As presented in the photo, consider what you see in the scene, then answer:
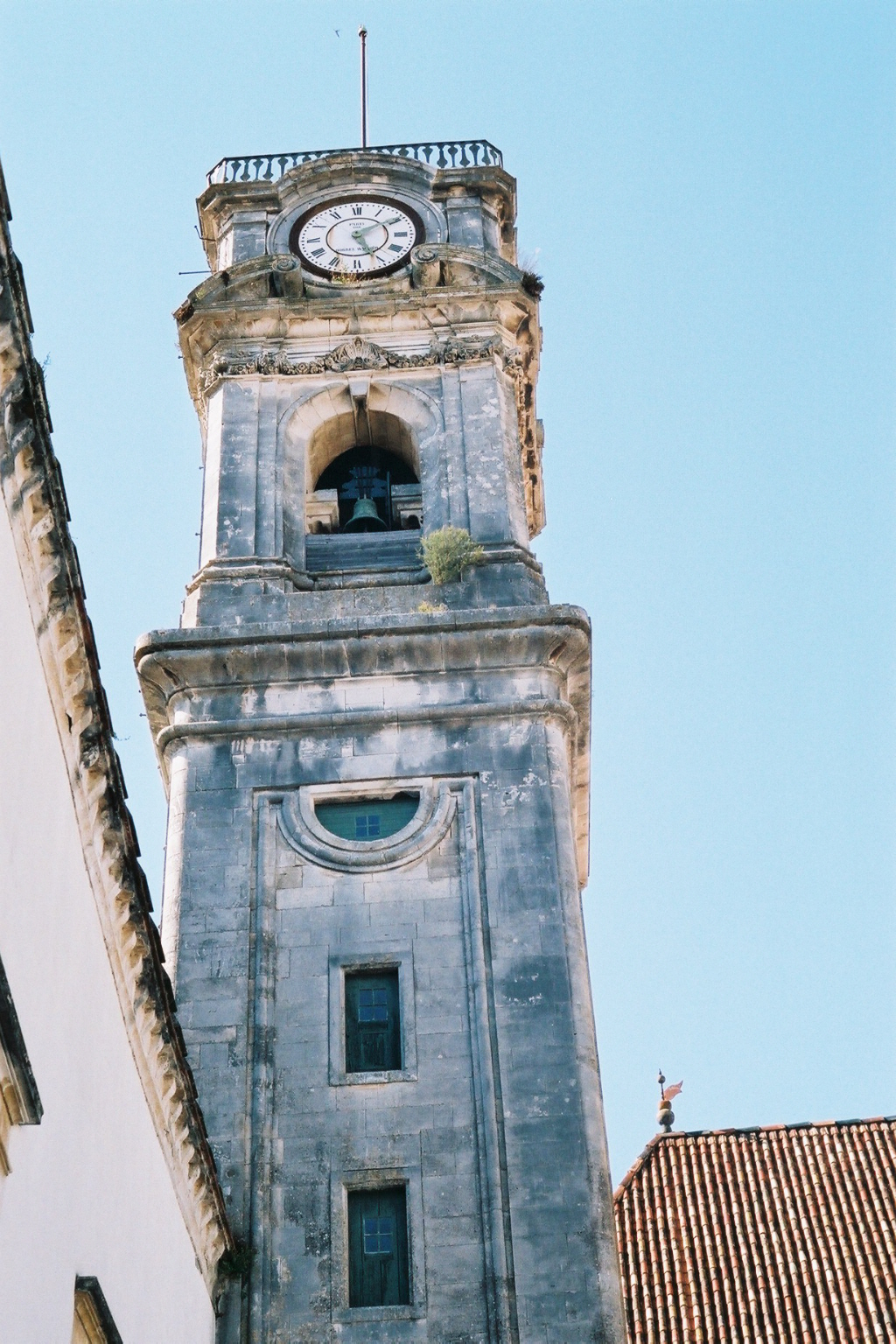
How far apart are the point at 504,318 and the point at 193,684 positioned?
8.67 m

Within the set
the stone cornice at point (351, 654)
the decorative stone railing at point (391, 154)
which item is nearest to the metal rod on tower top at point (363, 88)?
the decorative stone railing at point (391, 154)

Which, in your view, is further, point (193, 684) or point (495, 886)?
point (193, 684)

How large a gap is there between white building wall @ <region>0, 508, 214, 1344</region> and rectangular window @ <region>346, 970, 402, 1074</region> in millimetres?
6116

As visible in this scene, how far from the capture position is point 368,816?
2473 centimetres

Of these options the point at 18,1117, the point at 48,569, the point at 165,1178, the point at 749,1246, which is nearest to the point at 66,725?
the point at 48,569

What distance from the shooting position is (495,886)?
933 inches

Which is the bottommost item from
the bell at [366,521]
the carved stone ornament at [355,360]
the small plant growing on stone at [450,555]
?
the small plant growing on stone at [450,555]

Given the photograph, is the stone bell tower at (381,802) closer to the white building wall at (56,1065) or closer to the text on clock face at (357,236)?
the text on clock face at (357,236)

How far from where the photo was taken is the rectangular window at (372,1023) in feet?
74.1

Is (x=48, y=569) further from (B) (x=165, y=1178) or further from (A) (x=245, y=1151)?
(A) (x=245, y=1151)

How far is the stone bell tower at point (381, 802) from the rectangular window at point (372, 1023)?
3cm

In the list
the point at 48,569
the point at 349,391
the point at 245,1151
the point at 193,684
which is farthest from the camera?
the point at 349,391

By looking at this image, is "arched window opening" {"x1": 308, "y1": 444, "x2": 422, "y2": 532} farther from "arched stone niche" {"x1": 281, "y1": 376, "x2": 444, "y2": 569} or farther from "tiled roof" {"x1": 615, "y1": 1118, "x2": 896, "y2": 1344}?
"tiled roof" {"x1": 615, "y1": 1118, "x2": 896, "y2": 1344}

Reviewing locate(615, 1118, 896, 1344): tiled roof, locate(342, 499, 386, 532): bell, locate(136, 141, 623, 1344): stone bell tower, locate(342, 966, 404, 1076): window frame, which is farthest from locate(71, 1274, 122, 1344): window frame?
locate(342, 499, 386, 532): bell
